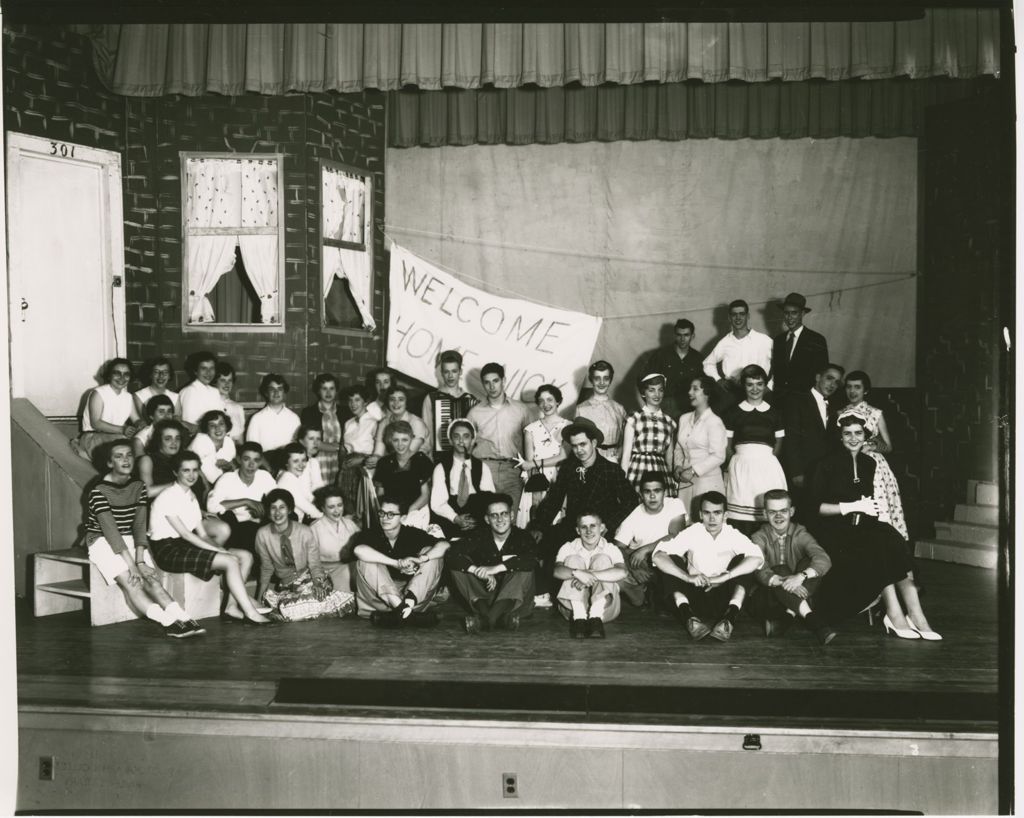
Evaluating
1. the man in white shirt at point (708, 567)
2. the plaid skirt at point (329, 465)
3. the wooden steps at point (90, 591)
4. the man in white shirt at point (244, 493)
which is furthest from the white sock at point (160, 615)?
the man in white shirt at point (708, 567)

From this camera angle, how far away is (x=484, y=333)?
25.8ft

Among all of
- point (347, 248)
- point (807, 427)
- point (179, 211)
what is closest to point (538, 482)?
point (807, 427)

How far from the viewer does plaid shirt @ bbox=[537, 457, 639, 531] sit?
575 cm

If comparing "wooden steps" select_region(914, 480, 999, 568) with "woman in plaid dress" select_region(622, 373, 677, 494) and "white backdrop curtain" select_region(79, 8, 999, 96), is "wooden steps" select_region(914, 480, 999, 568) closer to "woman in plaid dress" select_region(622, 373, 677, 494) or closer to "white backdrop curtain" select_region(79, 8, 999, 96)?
"woman in plaid dress" select_region(622, 373, 677, 494)

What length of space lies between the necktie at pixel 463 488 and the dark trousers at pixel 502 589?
2.22 feet

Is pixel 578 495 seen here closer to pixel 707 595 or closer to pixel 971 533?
pixel 707 595

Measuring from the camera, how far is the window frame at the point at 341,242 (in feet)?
25.6

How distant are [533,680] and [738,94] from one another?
5.82 m

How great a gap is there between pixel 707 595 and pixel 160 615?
292 centimetres

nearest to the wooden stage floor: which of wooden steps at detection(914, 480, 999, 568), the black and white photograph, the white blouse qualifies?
the black and white photograph

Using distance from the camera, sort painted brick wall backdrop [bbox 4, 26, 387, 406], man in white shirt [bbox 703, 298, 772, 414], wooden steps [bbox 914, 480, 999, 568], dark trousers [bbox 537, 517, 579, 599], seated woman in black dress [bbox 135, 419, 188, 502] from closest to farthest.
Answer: dark trousers [bbox 537, 517, 579, 599], seated woman in black dress [bbox 135, 419, 188, 502], wooden steps [bbox 914, 480, 999, 568], man in white shirt [bbox 703, 298, 772, 414], painted brick wall backdrop [bbox 4, 26, 387, 406]

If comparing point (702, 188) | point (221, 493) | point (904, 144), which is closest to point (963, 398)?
point (904, 144)

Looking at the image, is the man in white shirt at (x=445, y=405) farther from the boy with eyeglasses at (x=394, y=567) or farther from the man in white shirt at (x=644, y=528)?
the man in white shirt at (x=644, y=528)

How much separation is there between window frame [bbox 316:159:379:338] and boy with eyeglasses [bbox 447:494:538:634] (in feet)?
9.76
